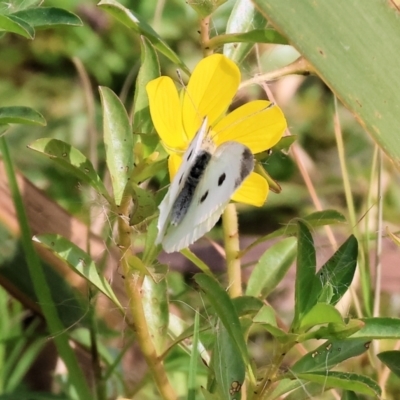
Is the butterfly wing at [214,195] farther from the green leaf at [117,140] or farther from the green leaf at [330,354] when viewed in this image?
the green leaf at [330,354]

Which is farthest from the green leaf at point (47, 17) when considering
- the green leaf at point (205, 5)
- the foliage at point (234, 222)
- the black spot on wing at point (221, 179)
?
the black spot on wing at point (221, 179)

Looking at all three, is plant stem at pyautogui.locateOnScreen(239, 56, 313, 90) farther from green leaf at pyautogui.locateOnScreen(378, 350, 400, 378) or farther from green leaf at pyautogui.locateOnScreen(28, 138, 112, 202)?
green leaf at pyautogui.locateOnScreen(378, 350, 400, 378)

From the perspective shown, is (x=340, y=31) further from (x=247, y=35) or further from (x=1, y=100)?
(x=1, y=100)

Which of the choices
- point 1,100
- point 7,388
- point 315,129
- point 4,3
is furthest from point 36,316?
point 315,129

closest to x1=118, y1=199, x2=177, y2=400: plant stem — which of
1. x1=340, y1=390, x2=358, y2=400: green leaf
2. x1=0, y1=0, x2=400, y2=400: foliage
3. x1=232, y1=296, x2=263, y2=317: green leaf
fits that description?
x1=0, y1=0, x2=400, y2=400: foliage

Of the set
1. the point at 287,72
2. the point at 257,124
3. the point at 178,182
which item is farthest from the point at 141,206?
the point at 287,72
